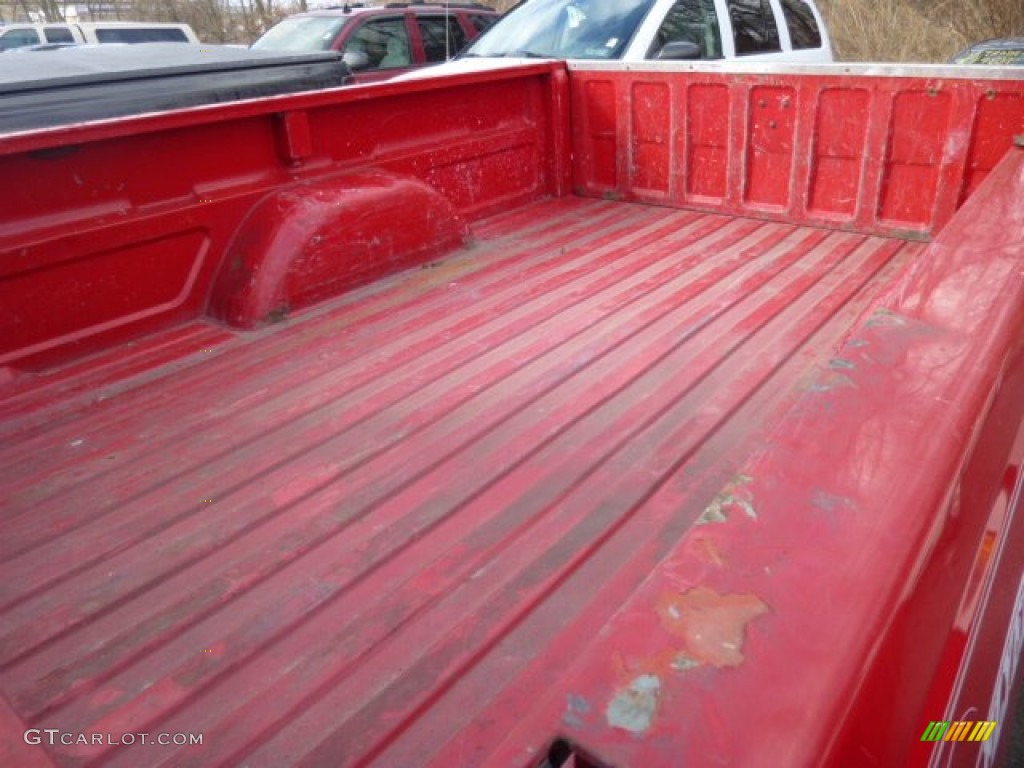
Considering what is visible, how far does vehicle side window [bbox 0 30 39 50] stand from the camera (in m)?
14.0

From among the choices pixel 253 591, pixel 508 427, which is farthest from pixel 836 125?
pixel 253 591

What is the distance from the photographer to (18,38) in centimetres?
1424

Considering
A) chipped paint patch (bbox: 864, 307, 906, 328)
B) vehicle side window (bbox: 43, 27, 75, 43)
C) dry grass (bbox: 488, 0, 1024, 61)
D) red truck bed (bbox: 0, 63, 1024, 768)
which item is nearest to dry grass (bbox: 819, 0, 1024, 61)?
dry grass (bbox: 488, 0, 1024, 61)

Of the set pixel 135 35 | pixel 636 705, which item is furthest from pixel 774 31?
pixel 135 35

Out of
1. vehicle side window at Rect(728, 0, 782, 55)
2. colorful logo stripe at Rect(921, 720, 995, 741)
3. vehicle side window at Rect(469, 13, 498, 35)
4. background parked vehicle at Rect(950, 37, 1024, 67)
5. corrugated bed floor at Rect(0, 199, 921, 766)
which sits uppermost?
vehicle side window at Rect(728, 0, 782, 55)

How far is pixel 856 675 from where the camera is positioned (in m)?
0.69

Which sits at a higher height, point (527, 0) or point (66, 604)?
point (527, 0)

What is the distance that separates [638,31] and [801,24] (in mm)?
2306

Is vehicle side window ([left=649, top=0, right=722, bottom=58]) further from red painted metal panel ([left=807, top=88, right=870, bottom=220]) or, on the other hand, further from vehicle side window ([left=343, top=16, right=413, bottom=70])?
vehicle side window ([left=343, top=16, right=413, bottom=70])

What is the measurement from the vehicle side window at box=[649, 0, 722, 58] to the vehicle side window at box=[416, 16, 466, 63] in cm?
419

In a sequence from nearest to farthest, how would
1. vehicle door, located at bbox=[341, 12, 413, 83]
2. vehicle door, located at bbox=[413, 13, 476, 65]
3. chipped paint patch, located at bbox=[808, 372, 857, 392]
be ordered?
chipped paint patch, located at bbox=[808, 372, 857, 392] < vehicle door, located at bbox=[341, 12, 413, 83] < vehicle door, located at bbox=[413, 13, 476, 65]

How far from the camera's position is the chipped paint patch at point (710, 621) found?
70cm

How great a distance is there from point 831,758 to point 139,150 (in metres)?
2.63

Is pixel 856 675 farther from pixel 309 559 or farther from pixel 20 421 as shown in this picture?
pixel 20 421
